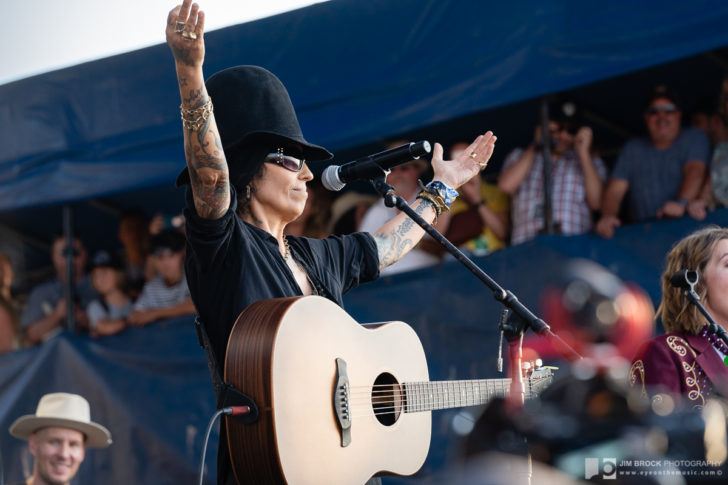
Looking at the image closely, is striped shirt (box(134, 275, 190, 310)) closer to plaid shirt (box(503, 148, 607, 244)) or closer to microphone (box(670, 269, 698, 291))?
plaid shirt (box(503, 148, 607, 244))

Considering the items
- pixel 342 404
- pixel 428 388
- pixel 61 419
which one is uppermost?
pixel 61 419

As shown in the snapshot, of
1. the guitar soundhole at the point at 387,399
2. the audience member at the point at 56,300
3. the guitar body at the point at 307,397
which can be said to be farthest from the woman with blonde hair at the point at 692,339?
the audience member at the point at 56,300

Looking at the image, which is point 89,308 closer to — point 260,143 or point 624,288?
point 260,143

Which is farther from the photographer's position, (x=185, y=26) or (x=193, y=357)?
(x=193, y=357)

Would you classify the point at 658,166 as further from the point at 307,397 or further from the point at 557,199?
the point at 307,397

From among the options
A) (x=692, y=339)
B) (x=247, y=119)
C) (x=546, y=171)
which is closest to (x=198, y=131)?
(x=247, y=119)

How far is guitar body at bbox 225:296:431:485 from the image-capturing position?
254cm

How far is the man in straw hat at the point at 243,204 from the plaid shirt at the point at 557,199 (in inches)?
102

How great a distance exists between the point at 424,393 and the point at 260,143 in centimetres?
108

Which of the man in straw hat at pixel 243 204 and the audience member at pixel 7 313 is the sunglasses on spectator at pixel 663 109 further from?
the audience member at pixel 7 313

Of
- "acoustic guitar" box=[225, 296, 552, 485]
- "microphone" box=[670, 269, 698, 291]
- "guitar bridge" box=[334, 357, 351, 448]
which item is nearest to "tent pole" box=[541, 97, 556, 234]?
"microphone" box=[670, 269, 698, 291]

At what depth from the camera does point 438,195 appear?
11.4 feet

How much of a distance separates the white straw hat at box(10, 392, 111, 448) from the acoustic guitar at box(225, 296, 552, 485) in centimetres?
331

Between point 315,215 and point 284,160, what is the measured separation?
3.95 meters
